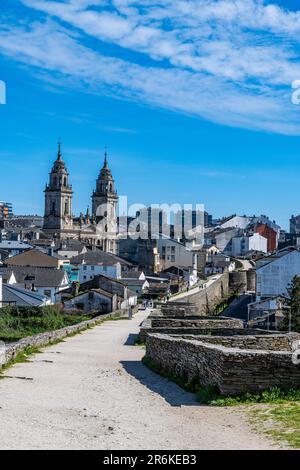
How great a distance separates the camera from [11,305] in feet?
156

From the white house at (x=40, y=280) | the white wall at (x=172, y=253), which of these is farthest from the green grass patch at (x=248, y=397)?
the white wall at (x=172, y=253)

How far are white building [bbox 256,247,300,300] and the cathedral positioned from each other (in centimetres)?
9196

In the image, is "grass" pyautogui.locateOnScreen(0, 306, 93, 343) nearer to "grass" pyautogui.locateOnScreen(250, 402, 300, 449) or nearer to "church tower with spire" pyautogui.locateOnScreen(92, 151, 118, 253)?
"grass" pyautogui.locateOnScreen(250, 402, 300, 449)

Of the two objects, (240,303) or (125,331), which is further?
(240,303)

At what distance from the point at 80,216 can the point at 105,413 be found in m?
152

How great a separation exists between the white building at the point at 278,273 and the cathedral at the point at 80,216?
3620 inches

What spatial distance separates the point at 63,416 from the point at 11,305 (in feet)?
122

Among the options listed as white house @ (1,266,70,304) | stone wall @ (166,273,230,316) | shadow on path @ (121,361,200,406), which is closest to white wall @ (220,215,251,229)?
stone wall @ (166,273,230,316)

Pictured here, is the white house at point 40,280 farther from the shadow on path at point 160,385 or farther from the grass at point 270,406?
the grass at point 270,406

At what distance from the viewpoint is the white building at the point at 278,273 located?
5588 cm

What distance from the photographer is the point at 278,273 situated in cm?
5669

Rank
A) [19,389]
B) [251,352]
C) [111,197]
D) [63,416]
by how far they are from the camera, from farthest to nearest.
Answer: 1. [111,197]
2. [19,389]
3. [251,352]
4. [63,416]
